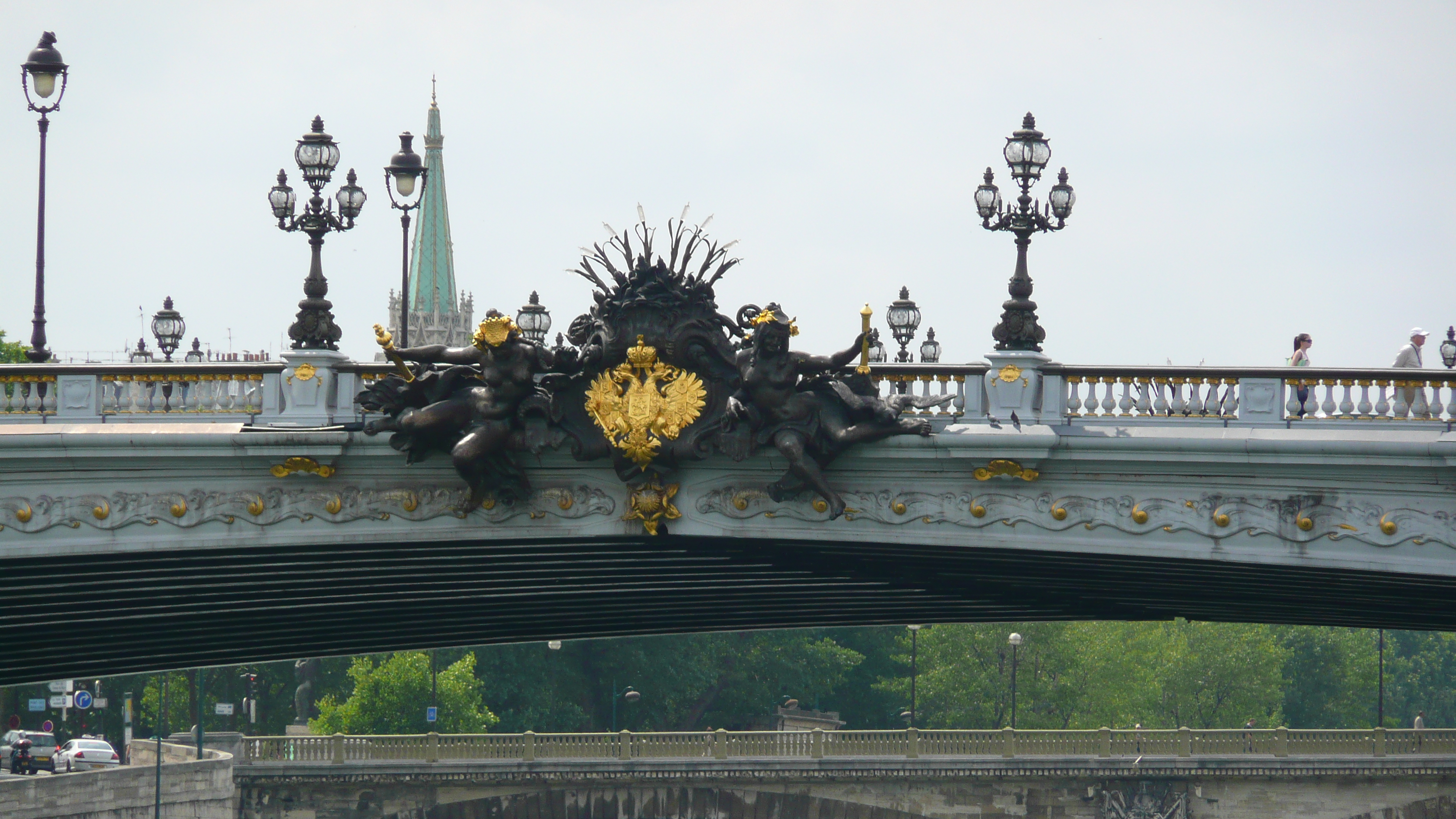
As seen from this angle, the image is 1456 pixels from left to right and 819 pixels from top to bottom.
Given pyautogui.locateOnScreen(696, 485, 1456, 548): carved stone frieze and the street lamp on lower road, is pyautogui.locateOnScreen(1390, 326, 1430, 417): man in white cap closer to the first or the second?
pyautogui.locateOnScreen(696, 485, 1456, 548): carved stone frieze

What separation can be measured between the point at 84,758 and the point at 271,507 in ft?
→ 147

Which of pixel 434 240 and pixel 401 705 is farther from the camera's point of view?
pixel 434 240

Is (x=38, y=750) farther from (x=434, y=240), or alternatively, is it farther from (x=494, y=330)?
(x=494, y=330)

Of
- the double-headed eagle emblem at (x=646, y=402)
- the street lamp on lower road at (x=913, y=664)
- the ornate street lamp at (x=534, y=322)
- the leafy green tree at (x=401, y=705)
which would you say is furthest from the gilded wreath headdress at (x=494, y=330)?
the street lamp on lower road at (x=913, y=664)

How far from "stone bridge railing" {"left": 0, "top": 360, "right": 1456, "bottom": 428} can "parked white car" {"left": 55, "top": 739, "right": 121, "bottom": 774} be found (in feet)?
138

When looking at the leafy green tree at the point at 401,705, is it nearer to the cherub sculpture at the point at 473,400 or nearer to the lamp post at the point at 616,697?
the lamp post at the point at 616,697

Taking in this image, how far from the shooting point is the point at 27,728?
91.6m

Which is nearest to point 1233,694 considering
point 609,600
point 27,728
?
point 27,728

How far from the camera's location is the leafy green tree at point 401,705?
82.3m

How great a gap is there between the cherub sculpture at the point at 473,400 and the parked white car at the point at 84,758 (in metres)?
46.3

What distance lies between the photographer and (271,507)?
32.7 m

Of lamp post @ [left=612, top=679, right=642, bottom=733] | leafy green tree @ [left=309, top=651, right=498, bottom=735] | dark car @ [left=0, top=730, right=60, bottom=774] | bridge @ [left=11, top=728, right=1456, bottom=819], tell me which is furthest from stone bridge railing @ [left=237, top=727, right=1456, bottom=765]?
lamp post @ [left=612, top=679, right=642, bottom=733]

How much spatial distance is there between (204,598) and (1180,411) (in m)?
17.4

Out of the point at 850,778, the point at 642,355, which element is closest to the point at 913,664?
the point at 850,778
